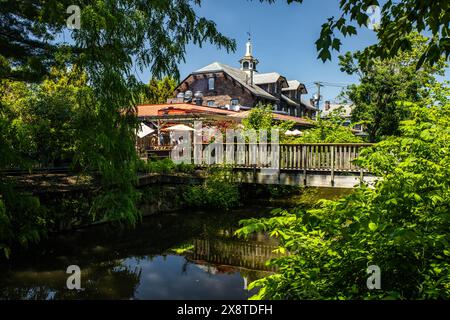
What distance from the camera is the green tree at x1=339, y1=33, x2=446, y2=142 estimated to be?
26359mm

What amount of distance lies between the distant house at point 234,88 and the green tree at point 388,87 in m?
13.4

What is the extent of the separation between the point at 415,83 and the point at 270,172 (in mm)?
16469

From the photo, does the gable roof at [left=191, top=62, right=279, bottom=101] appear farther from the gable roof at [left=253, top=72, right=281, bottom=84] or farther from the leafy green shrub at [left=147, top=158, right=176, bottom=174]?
the leafy green shrub at [left=147, top=158, right=176, bottom=174]

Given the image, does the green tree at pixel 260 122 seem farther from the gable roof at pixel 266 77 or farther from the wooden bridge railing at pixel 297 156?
the gable roof at pixel 266 77

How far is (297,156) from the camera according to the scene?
49.9ft

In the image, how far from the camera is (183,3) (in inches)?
225

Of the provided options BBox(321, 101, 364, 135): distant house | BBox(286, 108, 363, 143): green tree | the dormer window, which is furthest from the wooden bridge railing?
the dormer window

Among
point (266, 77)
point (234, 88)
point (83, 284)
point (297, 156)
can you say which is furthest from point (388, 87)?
point (83, 284)

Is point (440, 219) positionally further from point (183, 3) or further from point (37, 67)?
point (37, 67)

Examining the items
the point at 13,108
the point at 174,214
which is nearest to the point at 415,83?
the point at 174,214

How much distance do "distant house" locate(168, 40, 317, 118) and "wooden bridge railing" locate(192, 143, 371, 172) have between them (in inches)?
855

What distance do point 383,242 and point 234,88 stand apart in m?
40.1

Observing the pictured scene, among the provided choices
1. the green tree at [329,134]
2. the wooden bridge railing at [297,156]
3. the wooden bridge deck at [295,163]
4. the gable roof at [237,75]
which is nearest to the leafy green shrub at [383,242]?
the wooden bridge deck at [295,163]
